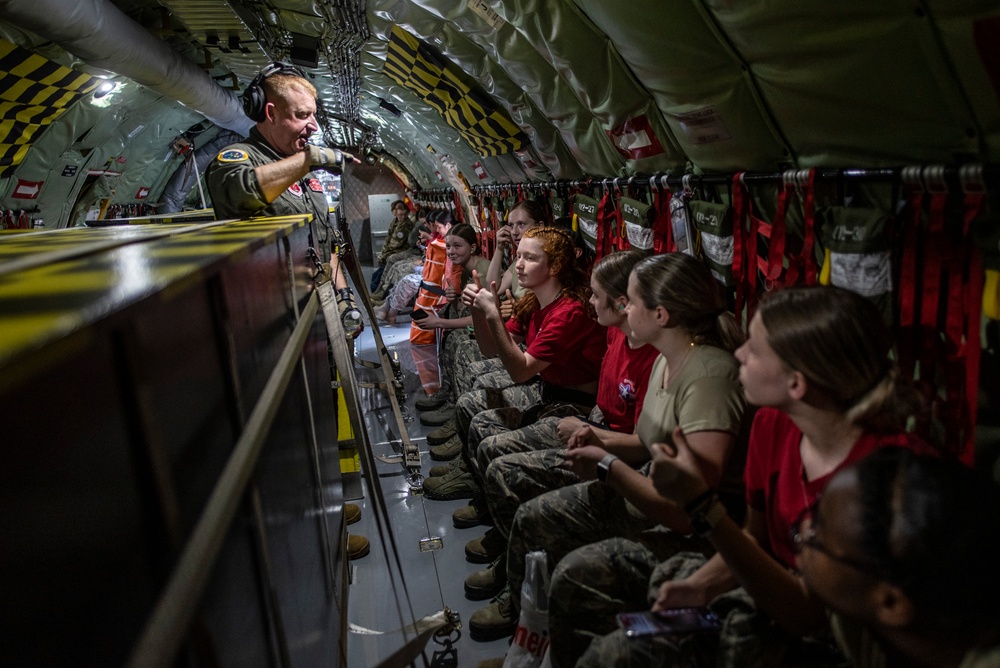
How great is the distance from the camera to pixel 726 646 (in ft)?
4.96

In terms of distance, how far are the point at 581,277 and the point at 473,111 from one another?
2541 millimetres

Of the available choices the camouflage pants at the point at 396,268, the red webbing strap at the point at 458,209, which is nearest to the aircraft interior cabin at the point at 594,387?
the camouflage pants at the point at 396,268

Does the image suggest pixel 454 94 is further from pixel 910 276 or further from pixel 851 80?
pixel 910 276

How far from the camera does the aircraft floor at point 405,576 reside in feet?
7.62

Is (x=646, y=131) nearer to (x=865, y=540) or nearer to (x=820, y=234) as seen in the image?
(x=820, y=234)

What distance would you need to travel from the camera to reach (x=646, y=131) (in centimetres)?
308

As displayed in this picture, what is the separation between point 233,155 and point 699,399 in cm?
216

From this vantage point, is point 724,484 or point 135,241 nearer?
point 135,241

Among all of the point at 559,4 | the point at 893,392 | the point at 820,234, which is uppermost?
the point at 559,4

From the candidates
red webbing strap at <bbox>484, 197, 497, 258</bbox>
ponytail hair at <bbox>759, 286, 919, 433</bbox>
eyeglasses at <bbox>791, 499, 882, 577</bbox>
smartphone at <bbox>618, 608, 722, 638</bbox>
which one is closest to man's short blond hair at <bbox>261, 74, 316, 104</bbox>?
ponytail hair at <bbox>759, 286, 919, 433</bbox>

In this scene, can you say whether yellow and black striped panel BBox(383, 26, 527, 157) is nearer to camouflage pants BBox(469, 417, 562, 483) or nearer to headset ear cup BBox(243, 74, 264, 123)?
headset ear cup BBox(243, 74, 264, 123)

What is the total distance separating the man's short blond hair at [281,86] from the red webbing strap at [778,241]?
2135 mm

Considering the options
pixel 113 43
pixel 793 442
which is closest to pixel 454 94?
pixel 113 43

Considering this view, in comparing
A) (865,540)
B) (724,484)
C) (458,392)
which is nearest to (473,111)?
(458,392)
